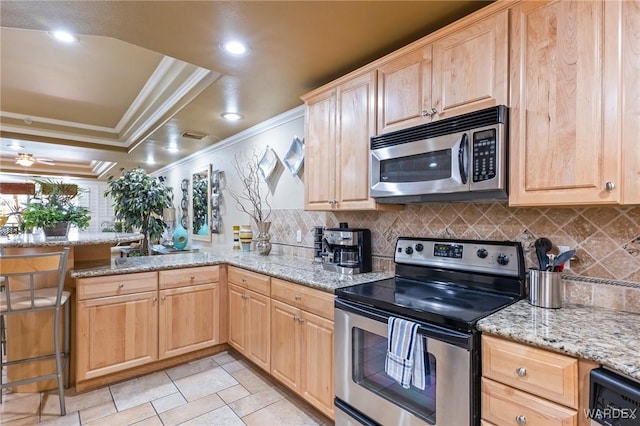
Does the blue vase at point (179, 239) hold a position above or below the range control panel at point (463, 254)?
below

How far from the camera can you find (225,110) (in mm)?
3199

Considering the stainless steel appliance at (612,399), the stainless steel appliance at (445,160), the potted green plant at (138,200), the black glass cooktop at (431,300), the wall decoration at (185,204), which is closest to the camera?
the stainless steel appliance at (612,399)

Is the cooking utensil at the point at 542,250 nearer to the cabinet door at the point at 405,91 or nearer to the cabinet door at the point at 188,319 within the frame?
the cabinet door at the point at 405,91

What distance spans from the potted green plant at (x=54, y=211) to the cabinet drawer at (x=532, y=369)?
9.75ft

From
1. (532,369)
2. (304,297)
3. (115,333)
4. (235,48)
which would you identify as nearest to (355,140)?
(235,48)

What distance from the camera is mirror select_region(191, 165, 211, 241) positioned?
195 inches

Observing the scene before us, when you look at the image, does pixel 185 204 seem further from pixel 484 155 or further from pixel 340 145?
pixel 484 155

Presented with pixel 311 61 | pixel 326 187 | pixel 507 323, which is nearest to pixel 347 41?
pixel 311 61

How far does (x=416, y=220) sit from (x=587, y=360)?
124 centimetres

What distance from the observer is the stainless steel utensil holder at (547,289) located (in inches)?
56.6

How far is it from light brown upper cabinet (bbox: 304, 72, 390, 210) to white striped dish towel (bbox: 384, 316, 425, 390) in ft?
2.74

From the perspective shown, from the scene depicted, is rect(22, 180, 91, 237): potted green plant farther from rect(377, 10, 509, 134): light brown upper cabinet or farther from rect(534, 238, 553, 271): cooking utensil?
rect(534, 238, 553, 271): cooking utensil

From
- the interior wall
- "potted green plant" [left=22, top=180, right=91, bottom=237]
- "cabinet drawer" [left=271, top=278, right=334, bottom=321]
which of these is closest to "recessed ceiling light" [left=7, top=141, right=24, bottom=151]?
the interior wall

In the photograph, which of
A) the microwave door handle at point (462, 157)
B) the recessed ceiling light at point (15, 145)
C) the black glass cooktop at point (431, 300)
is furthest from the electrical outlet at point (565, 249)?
the recessed ceiling light at point (15, 145)
